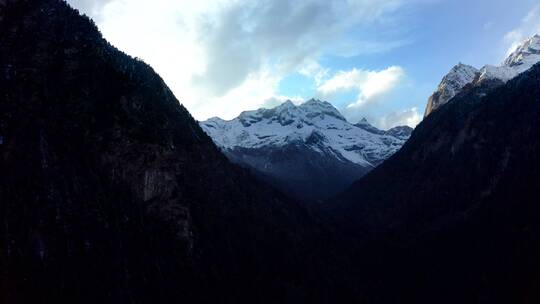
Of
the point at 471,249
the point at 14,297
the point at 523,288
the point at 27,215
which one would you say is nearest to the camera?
the point at 14,297

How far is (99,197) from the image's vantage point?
339 ft

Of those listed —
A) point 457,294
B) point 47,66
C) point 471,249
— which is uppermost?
point 47,66

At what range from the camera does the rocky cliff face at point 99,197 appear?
86562mm

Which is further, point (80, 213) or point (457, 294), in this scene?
point (457, 294)

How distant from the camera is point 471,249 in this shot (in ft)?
555

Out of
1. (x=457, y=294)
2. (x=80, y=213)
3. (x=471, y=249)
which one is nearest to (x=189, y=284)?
(x=80, y=213)

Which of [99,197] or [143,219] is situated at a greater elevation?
[99,197]

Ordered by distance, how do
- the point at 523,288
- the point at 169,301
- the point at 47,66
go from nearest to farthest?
the point at 169,301
the point at 47,66
the point at 523,288

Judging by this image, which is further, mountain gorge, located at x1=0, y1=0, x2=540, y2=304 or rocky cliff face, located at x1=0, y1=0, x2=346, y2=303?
mountain gorge, located at x1=0, y1=0, x2=540, y2=304

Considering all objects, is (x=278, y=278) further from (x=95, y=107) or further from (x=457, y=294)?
(x=95, y=107)

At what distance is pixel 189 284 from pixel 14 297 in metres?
46.3

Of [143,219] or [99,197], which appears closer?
[99,197]

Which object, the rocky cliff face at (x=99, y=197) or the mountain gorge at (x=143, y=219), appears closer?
the rocky cliff face at (x=99, y=197)

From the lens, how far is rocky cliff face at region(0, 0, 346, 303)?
284 ft
